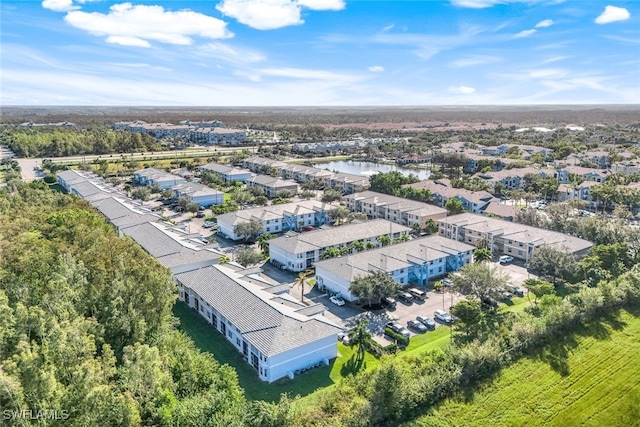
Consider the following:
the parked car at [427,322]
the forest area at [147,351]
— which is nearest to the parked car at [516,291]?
the forest area at [147,351]

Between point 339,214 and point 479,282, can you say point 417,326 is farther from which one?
point 339,214

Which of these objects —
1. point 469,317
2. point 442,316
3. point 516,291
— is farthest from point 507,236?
point 469,317

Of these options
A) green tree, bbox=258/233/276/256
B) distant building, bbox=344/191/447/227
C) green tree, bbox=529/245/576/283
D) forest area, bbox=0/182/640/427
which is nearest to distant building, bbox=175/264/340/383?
forest area, bbox=0/182/640/427

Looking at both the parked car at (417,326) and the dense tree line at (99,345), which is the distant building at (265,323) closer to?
the dense tree line at (99,345)

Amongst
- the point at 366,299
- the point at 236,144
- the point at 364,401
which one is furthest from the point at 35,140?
the point at 364,401

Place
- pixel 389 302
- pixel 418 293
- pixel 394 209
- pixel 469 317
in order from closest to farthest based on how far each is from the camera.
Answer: pixel 469 317 < pixel 389 302 < pixel 418 293 < pixel 394 209

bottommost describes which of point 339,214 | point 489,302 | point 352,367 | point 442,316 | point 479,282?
point 352,367
